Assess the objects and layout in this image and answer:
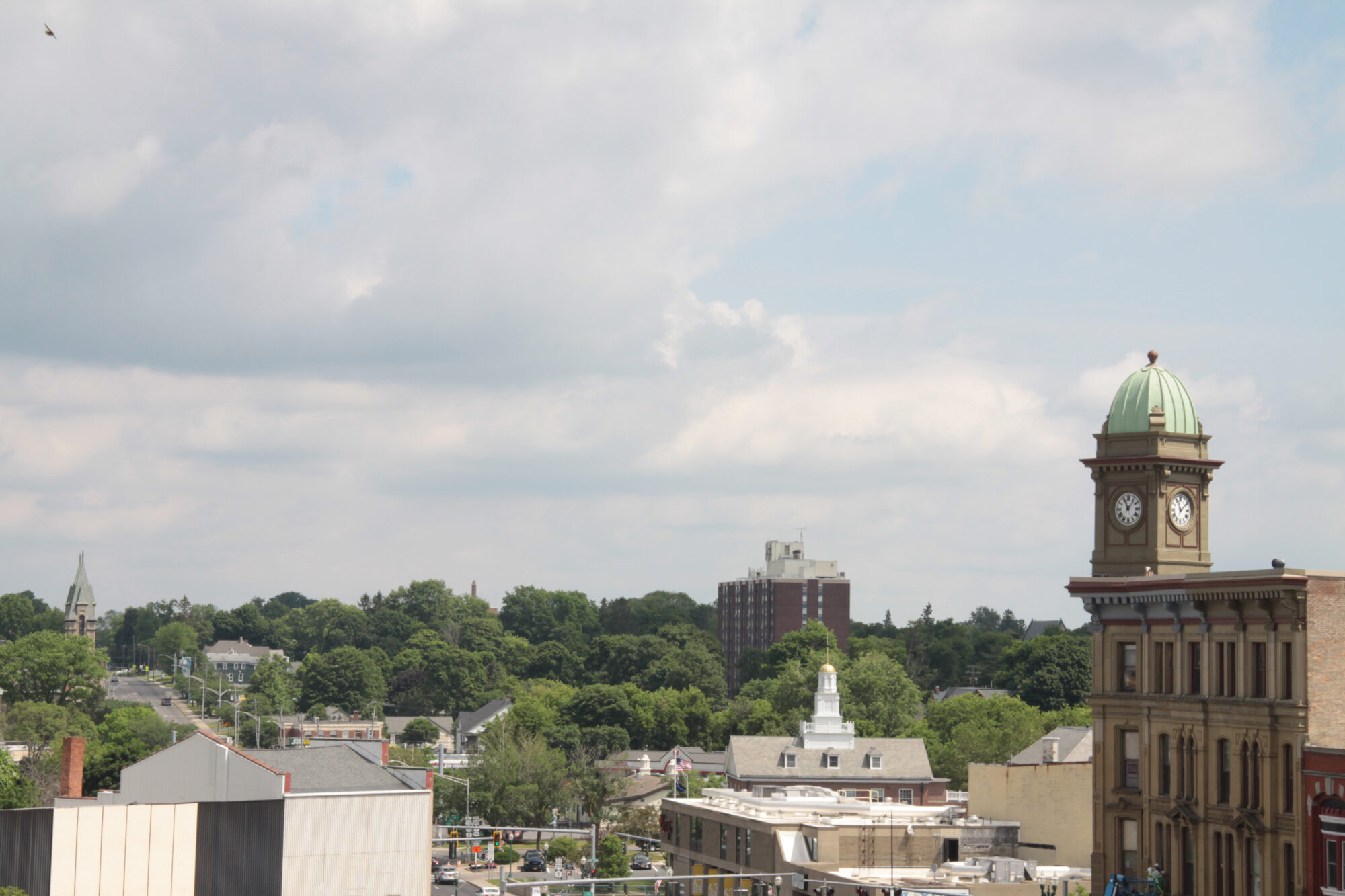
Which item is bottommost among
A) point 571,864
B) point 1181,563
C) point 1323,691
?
point 571,864

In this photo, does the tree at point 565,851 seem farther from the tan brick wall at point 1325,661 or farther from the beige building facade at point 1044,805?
the tan brick wall at point 1325,661

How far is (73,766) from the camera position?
79.4m

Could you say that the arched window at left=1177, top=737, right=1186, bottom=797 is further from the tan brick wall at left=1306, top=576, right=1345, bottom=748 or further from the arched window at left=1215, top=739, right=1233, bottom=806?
the tan brick wall at left=1306, top=576, right=1345, bottom=748

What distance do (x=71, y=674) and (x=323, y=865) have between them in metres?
136

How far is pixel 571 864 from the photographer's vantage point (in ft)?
395

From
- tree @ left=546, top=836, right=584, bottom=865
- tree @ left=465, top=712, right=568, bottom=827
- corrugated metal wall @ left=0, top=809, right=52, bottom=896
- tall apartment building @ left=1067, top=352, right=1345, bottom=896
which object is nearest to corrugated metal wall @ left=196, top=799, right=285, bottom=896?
corrugated metal wall @ left=0, top=809, right=52, bottom=896

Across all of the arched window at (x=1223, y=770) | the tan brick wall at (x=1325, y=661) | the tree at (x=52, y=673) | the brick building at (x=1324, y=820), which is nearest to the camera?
the brick building at (x=1324, y=820)

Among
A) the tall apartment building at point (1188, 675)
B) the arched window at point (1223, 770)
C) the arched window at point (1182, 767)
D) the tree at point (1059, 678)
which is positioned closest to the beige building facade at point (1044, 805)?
the tall apartment building at point (1188, 675)

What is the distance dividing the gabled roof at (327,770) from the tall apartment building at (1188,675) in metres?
32.9

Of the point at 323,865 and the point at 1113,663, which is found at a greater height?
the point at 1113,663

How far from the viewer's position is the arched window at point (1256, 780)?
164ft

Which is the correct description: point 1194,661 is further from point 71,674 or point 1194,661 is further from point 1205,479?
point 71,674

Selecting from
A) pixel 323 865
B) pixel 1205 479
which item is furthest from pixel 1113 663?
pixel 323 865

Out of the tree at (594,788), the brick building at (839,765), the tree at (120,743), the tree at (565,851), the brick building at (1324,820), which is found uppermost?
the brick building at (1324,820)
